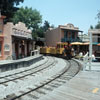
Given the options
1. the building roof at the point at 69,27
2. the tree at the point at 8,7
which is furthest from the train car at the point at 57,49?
the tree at the point at 8,7

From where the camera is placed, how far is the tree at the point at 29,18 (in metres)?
A: 52.3

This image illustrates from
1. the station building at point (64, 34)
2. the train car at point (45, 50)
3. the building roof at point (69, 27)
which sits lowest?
the train car at point (45, 50)

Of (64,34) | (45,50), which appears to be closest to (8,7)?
(45,50)

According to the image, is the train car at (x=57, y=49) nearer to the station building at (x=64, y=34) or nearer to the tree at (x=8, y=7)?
the station building at (x=64, y=34)

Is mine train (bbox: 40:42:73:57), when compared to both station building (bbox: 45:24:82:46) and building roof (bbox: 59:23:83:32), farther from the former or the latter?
building roof (bbox: 59:23:83:32)

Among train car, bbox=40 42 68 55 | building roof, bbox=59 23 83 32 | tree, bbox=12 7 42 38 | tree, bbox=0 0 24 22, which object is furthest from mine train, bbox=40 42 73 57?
tree, bbox=12 7 42 38

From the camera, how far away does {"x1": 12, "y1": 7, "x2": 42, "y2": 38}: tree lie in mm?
52312

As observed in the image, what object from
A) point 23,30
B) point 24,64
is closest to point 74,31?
point 23,30

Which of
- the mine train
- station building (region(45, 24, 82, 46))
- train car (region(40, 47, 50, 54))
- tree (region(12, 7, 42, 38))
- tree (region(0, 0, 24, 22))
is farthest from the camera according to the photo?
tree (region(12, 7, 42, 38))

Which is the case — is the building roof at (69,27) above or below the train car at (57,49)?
above

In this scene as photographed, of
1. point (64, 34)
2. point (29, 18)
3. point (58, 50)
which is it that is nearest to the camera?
point (58, 50)

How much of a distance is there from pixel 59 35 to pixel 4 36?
67.2 ft

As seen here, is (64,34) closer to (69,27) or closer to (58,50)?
(69,27)

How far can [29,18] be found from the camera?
173 feet
